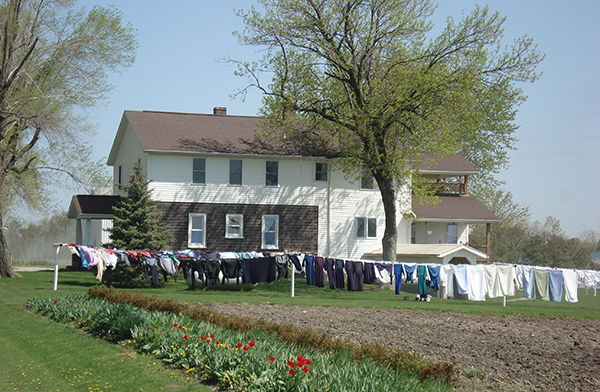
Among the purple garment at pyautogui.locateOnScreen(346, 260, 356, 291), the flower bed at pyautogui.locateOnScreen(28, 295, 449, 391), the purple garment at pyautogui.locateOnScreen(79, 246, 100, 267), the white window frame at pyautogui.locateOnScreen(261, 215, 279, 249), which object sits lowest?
the flower bed at pyautogui.locateOnScreen(28, 295, 449, 391)

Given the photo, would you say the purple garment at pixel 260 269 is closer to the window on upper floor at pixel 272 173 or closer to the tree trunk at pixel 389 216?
the tree trunk at pixel 389 216

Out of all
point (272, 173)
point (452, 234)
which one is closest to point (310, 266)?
point (272, 173)

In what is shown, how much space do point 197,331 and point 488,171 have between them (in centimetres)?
4882

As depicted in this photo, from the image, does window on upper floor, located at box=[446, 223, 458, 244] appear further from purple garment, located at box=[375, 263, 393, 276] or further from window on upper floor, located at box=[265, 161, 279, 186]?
purple garment, located at box=[375, 263, 393, 276]

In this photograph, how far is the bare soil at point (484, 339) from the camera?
1073 centimetres

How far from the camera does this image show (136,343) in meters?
11.5

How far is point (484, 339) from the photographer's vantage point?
1459 cm

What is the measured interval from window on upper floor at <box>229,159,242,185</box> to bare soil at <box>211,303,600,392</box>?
16.2 m

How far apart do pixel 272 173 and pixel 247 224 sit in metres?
3.64

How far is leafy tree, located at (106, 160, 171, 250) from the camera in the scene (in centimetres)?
2731

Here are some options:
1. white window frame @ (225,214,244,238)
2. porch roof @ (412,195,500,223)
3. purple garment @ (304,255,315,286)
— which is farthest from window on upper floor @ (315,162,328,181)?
purple garment @ (304,255,315,286)

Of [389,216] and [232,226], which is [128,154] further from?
[389,216]

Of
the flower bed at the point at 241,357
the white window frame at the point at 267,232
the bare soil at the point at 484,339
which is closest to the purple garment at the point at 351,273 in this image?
the bare soil at the point at 484,339

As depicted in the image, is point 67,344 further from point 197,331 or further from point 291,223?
point 291,223
